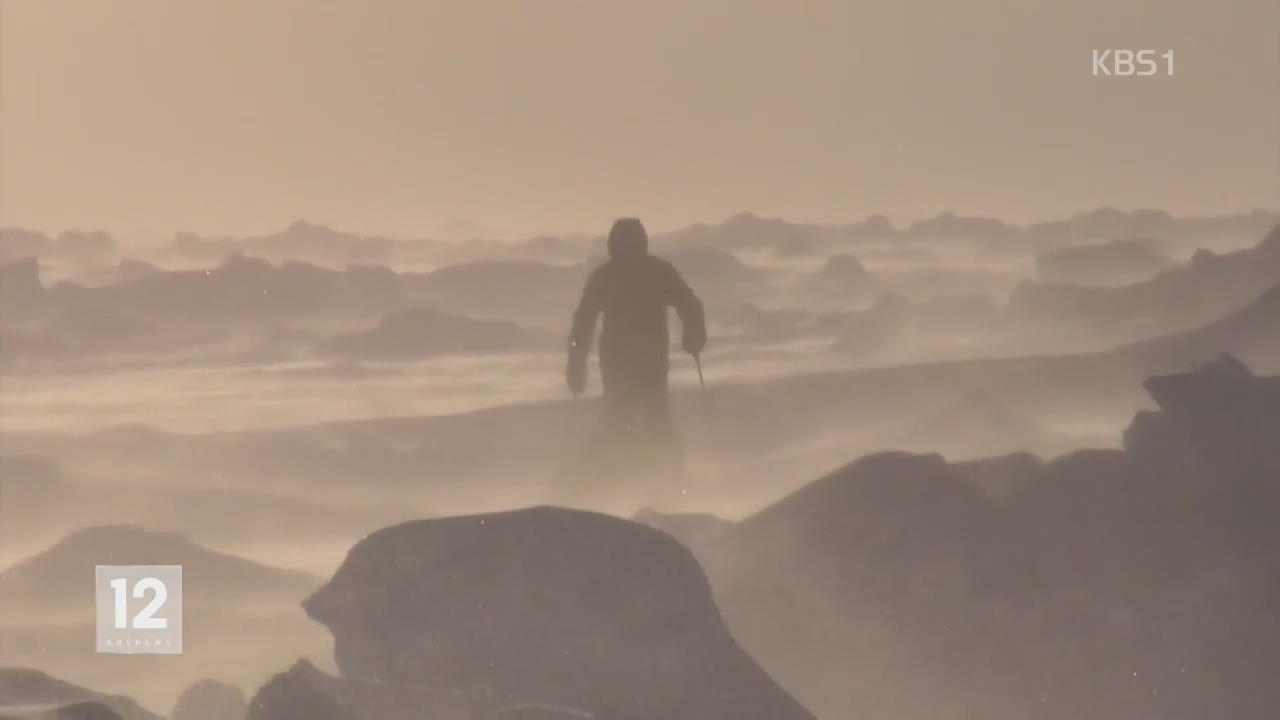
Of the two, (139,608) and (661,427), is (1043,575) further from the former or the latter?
(139,608)

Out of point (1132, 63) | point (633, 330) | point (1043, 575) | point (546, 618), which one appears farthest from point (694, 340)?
point (1132, 63)

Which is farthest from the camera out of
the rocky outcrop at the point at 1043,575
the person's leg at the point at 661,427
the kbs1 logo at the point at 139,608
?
the kbs1 logo at the point at 139,608

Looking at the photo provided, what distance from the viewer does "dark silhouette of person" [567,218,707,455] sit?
2.51 m

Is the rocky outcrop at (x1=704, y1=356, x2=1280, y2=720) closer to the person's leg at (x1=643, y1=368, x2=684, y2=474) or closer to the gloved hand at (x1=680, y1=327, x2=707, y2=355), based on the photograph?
the person's leg at (x1=643, y1=368, x2=684, y2=474)

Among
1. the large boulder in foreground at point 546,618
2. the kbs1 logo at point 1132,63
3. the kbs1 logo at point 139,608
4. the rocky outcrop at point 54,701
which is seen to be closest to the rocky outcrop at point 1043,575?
the large boulder in foreground at point 546,618

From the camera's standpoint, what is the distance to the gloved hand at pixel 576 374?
2.53m

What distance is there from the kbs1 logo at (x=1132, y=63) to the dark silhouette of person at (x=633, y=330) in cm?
87

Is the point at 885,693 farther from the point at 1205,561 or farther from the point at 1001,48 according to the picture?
the point at 1001,48

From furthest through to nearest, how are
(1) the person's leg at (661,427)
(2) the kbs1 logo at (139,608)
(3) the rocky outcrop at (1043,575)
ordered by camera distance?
1. (2) the kbs1 logo at (139,608)
2. (1) the person's leg at (661,427)
3. (3) the rocky outcrop at (1043,575)

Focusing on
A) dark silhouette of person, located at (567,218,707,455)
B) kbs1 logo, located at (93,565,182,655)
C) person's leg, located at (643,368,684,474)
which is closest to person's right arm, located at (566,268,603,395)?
dark silhouette of person, located at (567,218,707,455)

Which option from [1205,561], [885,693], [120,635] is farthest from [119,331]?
[1205,561]

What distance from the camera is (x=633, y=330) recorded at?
2523 mm

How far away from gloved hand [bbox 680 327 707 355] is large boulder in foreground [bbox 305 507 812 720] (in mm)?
356

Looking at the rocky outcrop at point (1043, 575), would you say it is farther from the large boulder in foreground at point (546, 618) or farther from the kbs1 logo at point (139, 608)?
the kbs1 logo at point (139, 608)
